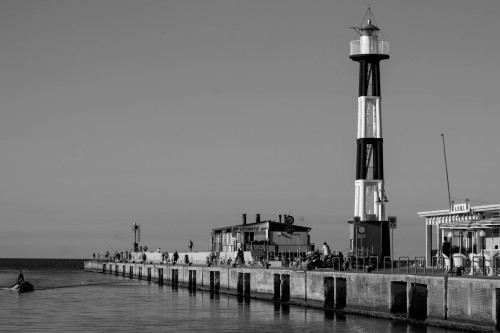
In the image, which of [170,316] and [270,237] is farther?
[270,237]

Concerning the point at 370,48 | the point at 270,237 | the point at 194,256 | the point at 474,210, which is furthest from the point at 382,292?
the point at 194,256

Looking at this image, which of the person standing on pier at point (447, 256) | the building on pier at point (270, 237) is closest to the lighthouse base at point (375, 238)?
the building on pier at point (270, 237)

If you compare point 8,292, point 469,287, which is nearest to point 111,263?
point 8,292

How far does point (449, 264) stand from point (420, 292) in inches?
101

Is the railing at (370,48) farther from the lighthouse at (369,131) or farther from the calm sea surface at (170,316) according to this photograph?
the calm sea surface at (170,316)

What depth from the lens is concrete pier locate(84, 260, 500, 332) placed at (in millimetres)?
35125

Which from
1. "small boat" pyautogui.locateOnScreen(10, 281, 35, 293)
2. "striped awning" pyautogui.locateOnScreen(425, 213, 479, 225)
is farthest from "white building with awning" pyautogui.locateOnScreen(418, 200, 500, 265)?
"small boat" pyautogui.locateOnScreen(10, 281, 35, 293)

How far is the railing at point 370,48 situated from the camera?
219 ft

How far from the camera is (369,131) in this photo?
65.6 meters

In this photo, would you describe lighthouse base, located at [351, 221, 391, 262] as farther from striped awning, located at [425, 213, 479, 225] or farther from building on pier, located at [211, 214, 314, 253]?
building on pier, located at [211, 214, 314, 253]

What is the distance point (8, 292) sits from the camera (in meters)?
78.7

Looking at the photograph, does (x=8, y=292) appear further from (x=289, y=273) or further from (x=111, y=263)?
(x=111, y=263)

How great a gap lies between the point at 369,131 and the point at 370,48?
5.88 metres

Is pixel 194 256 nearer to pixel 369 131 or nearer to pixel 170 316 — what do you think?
pixel 369 131
